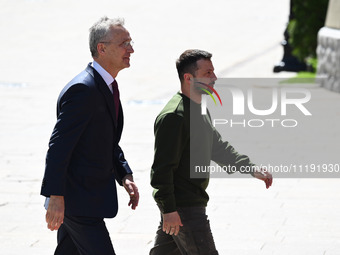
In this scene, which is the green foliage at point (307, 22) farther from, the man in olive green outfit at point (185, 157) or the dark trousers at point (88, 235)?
the dark trousers at point (88, 235)

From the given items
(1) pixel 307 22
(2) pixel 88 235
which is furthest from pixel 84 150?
(1) pixel 307 22

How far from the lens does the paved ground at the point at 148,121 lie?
278 inches

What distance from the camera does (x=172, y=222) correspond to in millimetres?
4434

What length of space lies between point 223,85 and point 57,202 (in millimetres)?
15295

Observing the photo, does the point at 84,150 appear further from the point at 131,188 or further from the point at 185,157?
the point at 185,157

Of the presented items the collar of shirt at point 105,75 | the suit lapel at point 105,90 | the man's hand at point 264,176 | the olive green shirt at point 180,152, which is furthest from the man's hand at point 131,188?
the man's hand at point 264,176

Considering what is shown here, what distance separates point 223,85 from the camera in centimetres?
1923

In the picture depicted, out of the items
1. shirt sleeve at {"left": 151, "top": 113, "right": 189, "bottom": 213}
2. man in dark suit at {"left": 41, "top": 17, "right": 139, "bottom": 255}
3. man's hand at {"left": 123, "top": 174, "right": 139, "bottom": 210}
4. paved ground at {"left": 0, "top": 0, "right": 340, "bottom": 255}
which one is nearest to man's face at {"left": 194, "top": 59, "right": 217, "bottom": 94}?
shirt sleeve at {"left": 151, "top": 113, "right": 189, "bottom": 213}

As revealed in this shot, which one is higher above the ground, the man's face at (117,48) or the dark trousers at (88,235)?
the man's face at (117,48)

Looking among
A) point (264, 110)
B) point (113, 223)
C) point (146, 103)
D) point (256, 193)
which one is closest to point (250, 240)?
point (113, 223)

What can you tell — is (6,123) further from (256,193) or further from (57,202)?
(57,202)

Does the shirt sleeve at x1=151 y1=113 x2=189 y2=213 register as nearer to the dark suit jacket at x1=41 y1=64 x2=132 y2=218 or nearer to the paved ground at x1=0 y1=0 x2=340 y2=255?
the dark suit jacket at x1=41 y1=64 x2=132 y2=218

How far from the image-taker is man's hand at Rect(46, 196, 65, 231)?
4117 mm

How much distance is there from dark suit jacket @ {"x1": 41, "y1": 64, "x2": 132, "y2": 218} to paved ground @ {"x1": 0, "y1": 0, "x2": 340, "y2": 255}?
2.30m
